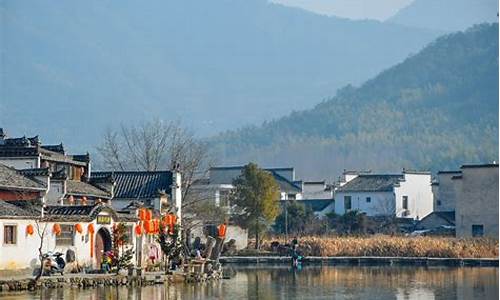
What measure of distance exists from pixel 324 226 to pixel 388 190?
892 cm

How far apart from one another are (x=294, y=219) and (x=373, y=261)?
12780mm

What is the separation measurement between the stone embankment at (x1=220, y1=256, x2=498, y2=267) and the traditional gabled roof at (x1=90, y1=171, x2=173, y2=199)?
210 inches

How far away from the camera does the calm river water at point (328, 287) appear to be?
79.8ft

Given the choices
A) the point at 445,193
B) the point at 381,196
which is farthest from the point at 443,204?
the point at 381,196

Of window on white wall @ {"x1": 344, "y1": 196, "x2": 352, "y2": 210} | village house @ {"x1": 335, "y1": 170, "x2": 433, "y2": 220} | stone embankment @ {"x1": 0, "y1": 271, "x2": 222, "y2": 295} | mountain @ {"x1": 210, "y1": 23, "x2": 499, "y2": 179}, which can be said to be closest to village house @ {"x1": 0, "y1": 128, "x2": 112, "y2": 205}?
stone embankment @ {"x1": 0, "y1": 271, "x2": 222, "y2": 295}

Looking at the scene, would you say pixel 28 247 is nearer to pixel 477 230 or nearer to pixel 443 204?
pixel 477 230

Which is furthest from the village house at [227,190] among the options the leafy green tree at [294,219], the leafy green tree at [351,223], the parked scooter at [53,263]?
the parked scooter at [53,263]

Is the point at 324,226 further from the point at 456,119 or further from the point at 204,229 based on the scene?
the point at 456,119

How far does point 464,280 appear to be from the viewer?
30781 millimetres

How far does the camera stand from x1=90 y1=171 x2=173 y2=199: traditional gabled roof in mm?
36531

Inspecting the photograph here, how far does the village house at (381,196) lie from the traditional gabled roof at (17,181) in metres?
32.4

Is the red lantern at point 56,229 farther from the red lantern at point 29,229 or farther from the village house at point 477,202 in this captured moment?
the village house at point 477,202

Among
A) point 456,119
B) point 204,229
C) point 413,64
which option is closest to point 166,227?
point 204,229

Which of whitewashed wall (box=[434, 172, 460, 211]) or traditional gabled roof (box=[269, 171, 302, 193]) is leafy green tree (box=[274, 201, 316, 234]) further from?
whitewashed wall (box=[434, 172, 460, 211])
